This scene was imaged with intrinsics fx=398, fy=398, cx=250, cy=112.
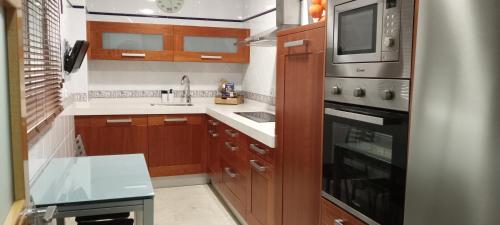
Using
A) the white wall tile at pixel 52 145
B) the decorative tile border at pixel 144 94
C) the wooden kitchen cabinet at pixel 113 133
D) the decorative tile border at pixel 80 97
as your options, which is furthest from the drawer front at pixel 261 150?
the decorative tile border at pixel 80 97

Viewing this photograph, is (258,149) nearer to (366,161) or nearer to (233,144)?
(233,144)

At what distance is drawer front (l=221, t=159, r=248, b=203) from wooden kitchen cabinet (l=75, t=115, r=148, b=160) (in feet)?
3.15

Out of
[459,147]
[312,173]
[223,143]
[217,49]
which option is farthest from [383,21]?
[217,49]

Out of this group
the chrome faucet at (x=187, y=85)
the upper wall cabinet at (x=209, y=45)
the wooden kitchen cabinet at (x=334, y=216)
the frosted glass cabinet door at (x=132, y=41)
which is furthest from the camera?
the chrome faucet at (x=187, y=85)

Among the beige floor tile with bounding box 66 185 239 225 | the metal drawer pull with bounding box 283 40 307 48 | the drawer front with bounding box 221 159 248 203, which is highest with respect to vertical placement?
the metal drawer pull with bounding box 283 40 307 48

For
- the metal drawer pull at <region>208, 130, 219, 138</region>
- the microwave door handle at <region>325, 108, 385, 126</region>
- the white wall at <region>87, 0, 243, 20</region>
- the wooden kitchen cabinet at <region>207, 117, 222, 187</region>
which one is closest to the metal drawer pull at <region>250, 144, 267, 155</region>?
the microwave door handle at <region>325, 108, 385, 126</region>

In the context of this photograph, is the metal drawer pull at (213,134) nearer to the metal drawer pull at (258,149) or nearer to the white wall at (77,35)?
the metal drawer pull at (258,149)

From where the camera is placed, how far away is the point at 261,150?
2609mm

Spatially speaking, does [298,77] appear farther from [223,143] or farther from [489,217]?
[223,143]

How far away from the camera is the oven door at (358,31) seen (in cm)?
142

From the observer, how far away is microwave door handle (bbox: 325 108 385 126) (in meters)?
1.39

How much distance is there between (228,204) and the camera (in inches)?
142

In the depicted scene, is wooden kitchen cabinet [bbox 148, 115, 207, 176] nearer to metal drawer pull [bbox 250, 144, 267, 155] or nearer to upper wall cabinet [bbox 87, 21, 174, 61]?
upper wall cabinet [bbox 87, 21, 174, 61]

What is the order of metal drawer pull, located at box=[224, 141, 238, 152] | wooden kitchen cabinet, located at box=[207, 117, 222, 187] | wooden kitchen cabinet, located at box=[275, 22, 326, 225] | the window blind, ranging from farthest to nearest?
wooden kitchen cabinet, located at box=[207, 117, 222, 187] → metal drawer pull, located at box=[224, 141, 238, 152] → wooden kitchen cabinet, located at box=[275, 22, 326, 225] → the window blind
